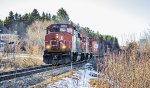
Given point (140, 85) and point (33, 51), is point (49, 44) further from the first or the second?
point (140, 85)

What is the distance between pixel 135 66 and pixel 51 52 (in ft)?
51.7

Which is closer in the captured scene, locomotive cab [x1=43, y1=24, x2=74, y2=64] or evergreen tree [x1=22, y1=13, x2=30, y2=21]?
locomotive cab [x1=43, y1=24, x2=74, y2=64]

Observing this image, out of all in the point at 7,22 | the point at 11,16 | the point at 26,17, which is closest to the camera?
the point at 26,17

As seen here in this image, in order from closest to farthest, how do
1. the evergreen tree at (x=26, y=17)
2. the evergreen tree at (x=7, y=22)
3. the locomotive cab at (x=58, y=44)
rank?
the locomotive cab at (x=58, y=44) < the evergreen tree at (x=26, y=17) < the evergreen tree at (x=7, y=22)

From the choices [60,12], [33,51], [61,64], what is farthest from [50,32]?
[60,12]

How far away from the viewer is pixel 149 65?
8.96 meters

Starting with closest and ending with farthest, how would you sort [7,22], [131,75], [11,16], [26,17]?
[131,75], [26,17], [7,22], [11,16]

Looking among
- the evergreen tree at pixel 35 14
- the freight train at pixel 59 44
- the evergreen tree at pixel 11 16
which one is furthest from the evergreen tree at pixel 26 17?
the freight train at pixel 59 44

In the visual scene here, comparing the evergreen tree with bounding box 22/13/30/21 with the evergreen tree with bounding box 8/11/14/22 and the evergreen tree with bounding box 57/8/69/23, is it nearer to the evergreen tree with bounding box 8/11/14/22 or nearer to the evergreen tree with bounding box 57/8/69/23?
the evergreen tree with bounding box 8/11/14/22

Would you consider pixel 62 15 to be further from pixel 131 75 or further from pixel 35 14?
pixel 131 75

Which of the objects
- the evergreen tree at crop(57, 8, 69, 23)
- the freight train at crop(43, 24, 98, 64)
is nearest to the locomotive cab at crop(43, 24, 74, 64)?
the freight train at crop(43, 24, 98, 64)

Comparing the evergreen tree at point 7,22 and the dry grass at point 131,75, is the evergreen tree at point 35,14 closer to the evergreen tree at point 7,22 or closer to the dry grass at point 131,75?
the evergreen tree at point 7,22

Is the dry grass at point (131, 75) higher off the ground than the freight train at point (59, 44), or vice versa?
the freight train at point (59, 44)

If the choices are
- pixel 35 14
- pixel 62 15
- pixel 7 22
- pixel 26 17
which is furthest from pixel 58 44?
pixel 7 22
